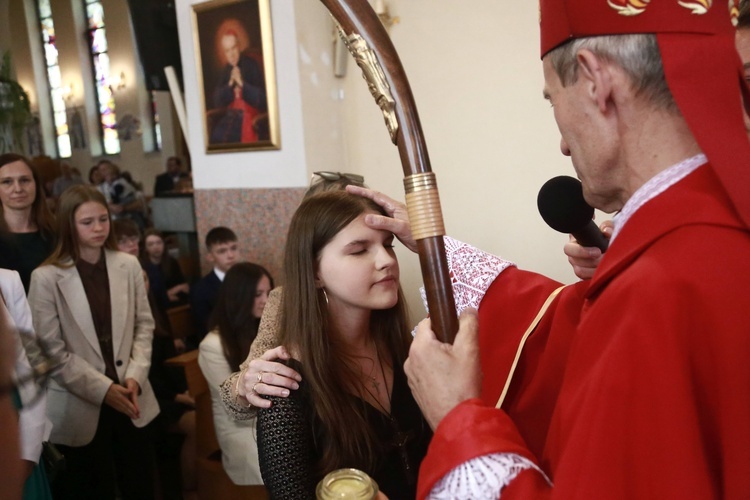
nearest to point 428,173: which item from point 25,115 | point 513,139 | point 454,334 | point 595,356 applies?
point 454,334

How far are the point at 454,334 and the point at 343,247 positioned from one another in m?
0.82

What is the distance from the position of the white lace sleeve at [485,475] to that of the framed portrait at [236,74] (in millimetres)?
3766

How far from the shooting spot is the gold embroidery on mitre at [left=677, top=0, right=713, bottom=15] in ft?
3.01

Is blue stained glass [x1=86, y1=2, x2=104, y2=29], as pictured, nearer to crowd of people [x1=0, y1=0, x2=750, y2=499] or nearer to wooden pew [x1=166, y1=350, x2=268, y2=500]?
wooden pew [x1=166, y1=350, x2=268, y2=500]

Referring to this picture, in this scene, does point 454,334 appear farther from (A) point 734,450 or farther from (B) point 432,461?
(A) point 734,450

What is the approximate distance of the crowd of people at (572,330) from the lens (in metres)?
0.81

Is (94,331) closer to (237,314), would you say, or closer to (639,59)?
(237,314)

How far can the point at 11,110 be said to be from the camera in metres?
11.0

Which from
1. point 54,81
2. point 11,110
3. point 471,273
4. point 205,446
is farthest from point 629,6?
point 54,81

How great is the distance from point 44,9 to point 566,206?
16494 mm

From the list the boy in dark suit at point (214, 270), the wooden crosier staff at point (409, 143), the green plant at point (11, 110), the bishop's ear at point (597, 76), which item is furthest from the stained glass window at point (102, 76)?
the bishop's ear at point (597, 76)

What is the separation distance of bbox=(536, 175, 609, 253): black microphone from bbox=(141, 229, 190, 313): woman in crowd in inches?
171

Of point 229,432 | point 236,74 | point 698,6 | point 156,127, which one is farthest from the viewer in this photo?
point 156,127

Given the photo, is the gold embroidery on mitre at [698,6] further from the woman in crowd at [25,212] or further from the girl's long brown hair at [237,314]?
the woman in crowd at [25,212]
